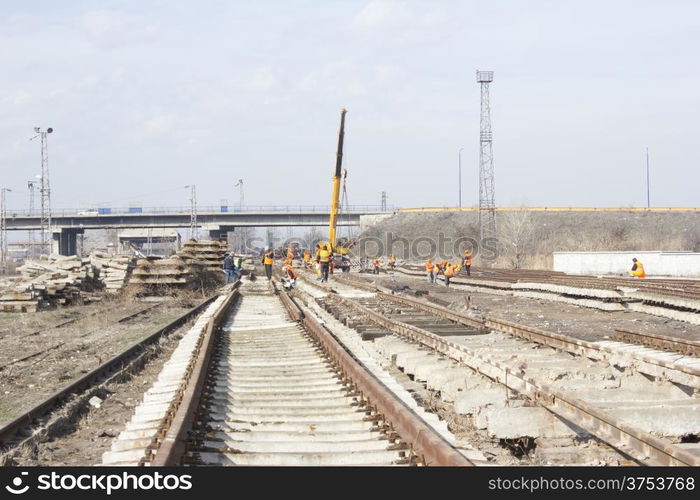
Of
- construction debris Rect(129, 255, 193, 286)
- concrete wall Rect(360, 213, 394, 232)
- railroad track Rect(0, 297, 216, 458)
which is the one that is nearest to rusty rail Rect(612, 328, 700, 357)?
railroad track Rect(0, 297, 216, 458)

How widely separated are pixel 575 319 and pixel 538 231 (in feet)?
228

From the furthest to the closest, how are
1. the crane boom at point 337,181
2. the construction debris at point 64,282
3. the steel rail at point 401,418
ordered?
the crane boom at point 337,181 → the construction debris at point 64,282 → the steel rail at point 401,418

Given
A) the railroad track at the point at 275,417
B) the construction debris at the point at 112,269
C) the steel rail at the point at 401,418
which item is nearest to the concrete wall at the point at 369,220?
the construction debris at the point at 112,269

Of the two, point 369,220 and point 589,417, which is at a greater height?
point 369,220

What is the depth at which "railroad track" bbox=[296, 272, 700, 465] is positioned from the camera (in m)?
5.51

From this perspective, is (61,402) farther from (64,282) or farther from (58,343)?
(64,282)

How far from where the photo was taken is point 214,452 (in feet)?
18.4

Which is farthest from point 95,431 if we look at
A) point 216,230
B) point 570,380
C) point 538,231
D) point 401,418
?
point 538,231

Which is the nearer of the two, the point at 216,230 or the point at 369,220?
the point at 216,230

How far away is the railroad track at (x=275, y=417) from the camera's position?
17.5 ft

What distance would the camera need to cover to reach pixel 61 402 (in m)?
8.46

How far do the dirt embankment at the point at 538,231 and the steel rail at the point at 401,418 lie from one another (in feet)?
185

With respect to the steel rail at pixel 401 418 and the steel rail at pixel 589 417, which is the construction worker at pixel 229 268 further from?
the steel rail at pixel 589 417
